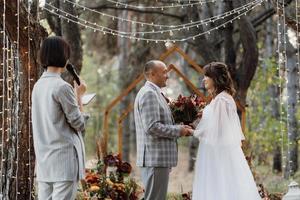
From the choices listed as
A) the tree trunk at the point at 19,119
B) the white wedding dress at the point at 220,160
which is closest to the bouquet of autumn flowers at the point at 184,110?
the white wedding dress at the point at 220,160

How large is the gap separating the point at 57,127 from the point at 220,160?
197 centimetres

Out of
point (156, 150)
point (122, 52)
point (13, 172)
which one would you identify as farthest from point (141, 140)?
Answer: point (122, 52)

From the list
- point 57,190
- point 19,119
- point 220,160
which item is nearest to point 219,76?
point 220,160

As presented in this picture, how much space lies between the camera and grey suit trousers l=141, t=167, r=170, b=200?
5.06 metres

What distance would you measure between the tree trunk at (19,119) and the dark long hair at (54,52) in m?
2.12

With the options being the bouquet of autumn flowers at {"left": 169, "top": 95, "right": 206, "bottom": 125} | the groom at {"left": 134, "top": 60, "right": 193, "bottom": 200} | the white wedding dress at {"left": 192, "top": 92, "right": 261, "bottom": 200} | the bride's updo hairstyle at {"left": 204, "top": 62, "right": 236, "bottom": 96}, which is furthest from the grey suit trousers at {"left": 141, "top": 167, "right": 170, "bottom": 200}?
the bride's updo hairstyle at {"left": 204, "top": 62, "right": 236, "bottom": 96}

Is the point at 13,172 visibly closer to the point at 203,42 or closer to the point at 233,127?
the point at 233,127

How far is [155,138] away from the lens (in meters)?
5.10

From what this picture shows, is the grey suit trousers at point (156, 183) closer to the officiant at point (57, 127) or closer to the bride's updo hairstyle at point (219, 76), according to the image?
the bride's updo hairstyle at point (219, 76)

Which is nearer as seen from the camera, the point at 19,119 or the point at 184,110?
the point at 184,110

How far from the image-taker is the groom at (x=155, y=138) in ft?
16.5

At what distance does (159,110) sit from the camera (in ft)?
16.8

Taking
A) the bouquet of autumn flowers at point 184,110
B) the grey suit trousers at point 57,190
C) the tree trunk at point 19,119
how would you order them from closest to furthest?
the grey suit trousers at point 57,190 → the bouquet of autumn flowers at point 184,110 → the tree trunk at point 19,119

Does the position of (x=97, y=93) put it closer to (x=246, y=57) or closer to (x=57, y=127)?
(x=246, y=57)
